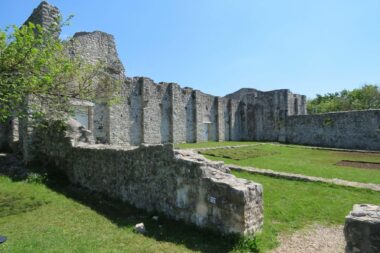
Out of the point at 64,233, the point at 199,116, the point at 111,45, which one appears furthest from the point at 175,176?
the point at 199,116

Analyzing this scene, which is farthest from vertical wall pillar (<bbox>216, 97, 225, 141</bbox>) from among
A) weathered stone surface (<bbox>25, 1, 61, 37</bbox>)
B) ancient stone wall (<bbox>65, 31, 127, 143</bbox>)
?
weathered stone surface (<bbox>25, 1, 61, 37</bbox>)

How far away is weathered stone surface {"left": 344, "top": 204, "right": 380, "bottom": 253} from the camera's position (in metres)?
3.78

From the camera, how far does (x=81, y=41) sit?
676 inches

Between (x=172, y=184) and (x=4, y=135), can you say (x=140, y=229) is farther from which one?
(x=4, y=135)

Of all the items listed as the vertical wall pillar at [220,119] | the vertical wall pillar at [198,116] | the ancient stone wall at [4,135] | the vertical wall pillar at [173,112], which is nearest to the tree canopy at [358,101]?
the vertical wall pillar at [220,119]

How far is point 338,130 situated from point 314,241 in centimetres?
2188

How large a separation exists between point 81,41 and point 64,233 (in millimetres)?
12937

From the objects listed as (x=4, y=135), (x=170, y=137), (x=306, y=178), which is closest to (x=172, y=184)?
(x=306, y=178)

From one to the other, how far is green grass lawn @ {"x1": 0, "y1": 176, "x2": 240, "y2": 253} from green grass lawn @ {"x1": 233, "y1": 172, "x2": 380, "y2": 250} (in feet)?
4.79

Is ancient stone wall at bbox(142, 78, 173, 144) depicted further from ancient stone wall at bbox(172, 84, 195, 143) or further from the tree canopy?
the tree canopy

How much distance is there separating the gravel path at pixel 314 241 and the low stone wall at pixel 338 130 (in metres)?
20.1

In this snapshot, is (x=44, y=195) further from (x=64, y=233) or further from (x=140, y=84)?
(x=140, y=84)

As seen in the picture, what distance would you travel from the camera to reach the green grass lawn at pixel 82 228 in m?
5.94

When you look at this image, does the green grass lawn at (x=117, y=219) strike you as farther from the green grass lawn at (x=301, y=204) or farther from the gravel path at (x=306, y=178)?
the gravel path at (x=306, y=178)
